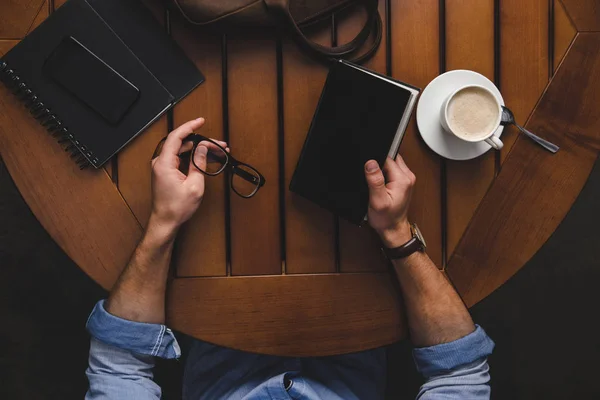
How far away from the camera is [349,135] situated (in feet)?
2.49

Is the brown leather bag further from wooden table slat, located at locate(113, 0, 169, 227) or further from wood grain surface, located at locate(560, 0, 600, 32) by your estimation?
wood grain surface, located at locate(560, 0, 600, 32)

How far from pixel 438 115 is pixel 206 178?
377 millimetres

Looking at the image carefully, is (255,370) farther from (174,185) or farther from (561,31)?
(561,31)

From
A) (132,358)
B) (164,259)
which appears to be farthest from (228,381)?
(164,259)

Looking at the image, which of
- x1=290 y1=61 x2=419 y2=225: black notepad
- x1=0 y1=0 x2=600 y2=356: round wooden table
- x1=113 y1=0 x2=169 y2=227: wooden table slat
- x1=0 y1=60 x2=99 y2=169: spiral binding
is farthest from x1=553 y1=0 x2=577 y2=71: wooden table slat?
x1=0 y1=60 x2=99 y2=169: spiral binding

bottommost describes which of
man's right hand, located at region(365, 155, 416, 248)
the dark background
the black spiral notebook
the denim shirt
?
the dark background

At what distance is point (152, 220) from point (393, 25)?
483mm

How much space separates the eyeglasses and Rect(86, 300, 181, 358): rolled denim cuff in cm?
25

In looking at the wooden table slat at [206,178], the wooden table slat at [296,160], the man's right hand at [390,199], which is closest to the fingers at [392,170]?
the man's right hand at [390,199]

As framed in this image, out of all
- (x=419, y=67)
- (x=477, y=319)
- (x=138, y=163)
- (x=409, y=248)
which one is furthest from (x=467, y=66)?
(x=477, y=319)

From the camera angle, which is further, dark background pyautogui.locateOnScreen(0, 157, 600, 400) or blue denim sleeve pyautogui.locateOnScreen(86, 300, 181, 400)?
dark background pyautogui.locateOnScreen(0, 157, 600, 400)

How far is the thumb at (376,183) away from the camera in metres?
0.75

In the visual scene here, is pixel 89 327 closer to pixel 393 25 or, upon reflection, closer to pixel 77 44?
pixel 77 44

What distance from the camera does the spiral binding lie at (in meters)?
0.76
